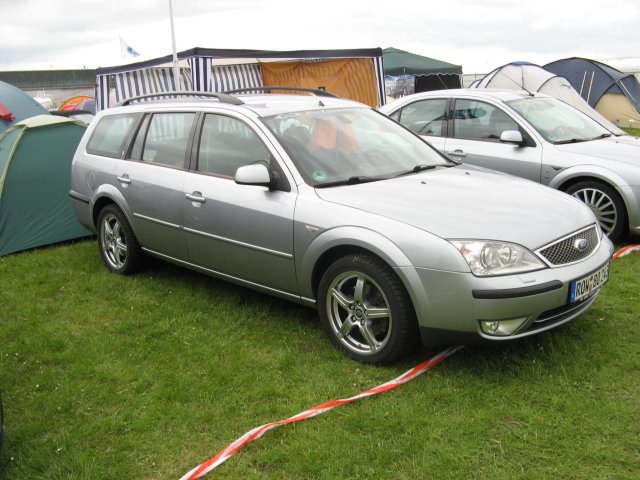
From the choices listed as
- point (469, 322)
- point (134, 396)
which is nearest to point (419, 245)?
point (469, 322)

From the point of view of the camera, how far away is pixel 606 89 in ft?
58.7

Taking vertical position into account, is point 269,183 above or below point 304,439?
above

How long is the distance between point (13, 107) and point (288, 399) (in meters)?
7.70

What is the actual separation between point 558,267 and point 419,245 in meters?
0.79

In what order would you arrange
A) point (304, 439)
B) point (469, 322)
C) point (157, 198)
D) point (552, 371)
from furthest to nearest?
point (157, 198), point (552, 371), point (469, 322), point (304, 439)

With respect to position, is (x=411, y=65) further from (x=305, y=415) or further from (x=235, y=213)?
(x=305, y=415)

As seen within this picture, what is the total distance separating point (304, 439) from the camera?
3225 mm

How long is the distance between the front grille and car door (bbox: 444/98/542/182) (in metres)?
2.74

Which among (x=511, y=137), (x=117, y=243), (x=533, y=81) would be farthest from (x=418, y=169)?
(x=533, y=81)

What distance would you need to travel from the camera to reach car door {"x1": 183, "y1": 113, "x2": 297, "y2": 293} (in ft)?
14.0

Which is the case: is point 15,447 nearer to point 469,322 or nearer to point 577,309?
point 469,322

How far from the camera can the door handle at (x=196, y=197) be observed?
15.6 ft

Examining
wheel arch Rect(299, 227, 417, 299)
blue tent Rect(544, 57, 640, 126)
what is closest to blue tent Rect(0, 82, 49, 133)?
wheel arch Rect(299, 227, 417, 299)

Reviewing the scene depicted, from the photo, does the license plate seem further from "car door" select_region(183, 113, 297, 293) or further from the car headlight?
"car door" select_region(183, 113, 297, 293)
